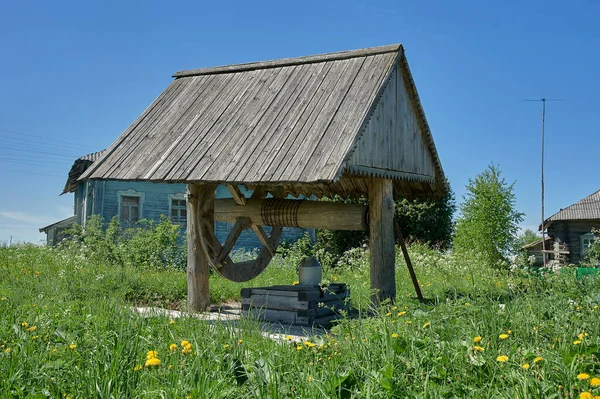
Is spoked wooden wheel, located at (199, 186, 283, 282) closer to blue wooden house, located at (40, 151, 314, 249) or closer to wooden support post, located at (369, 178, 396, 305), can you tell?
wooden support post, located at (369, 178, 396, 305)

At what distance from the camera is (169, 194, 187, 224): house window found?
74.9ft

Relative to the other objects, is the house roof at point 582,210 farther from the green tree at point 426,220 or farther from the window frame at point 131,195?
the window frame at point 131,195

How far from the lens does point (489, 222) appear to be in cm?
1989

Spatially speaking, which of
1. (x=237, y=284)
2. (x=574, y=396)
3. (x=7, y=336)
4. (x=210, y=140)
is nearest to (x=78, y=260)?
(x=237, y=284)

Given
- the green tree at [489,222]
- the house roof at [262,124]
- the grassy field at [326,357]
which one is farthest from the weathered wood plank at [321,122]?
the green tree at [489,222]

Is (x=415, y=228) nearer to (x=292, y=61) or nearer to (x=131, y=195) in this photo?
(x=131, y=195)

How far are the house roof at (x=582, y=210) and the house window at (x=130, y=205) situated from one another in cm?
2017

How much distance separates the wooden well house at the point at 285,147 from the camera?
8.08 m

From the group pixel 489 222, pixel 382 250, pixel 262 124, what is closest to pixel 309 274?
pixel 382 250

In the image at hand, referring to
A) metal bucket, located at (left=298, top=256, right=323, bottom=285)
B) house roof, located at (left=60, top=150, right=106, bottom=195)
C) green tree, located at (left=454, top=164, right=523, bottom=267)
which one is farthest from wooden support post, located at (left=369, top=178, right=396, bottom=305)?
house roof, located at (left=60, top=150, right=106, bottom=195)

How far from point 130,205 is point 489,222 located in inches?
509

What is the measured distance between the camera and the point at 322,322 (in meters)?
8.37

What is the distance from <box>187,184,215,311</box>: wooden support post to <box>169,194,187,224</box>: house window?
43.6 ft

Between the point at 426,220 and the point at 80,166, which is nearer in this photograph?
the point at 426,220
